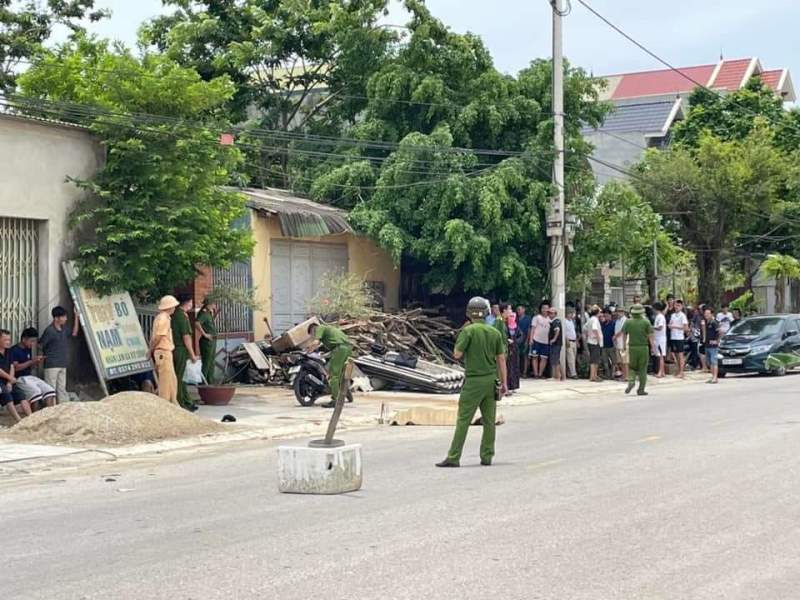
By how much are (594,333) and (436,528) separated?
1804 cm

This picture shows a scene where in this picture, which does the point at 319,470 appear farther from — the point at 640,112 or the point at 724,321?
the point at 640,112

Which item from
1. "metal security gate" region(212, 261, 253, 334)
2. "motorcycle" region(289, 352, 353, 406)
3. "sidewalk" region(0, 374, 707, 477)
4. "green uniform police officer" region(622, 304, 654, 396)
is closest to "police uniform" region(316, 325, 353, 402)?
"sidewalk" region(0, 374, 707, 477)

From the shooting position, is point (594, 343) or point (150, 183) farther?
point (594, 343)

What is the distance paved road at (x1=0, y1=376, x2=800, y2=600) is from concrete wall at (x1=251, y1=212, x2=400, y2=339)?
36.3ft

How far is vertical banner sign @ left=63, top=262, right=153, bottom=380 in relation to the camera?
1681 cm

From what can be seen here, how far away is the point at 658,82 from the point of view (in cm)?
6100

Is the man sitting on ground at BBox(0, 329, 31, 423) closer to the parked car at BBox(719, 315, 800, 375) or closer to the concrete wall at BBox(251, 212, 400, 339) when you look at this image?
the concrete wall at BBox(251, 212, 400, 339)

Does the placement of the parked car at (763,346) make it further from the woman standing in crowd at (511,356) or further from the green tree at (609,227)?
the woman standing in crowd at (511,356)

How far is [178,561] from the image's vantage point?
7.05m

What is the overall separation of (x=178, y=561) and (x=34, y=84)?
55.5ft

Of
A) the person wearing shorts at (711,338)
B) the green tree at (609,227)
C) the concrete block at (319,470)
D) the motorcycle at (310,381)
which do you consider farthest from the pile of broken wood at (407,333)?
the concrete block at (319,470)

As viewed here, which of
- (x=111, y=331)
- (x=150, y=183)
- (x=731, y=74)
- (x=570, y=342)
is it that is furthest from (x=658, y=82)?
(x=111, y=331)

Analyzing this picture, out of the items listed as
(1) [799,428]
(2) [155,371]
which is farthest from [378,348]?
(1) [799,428]

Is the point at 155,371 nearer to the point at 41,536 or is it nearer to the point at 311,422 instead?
the point at 311,422
